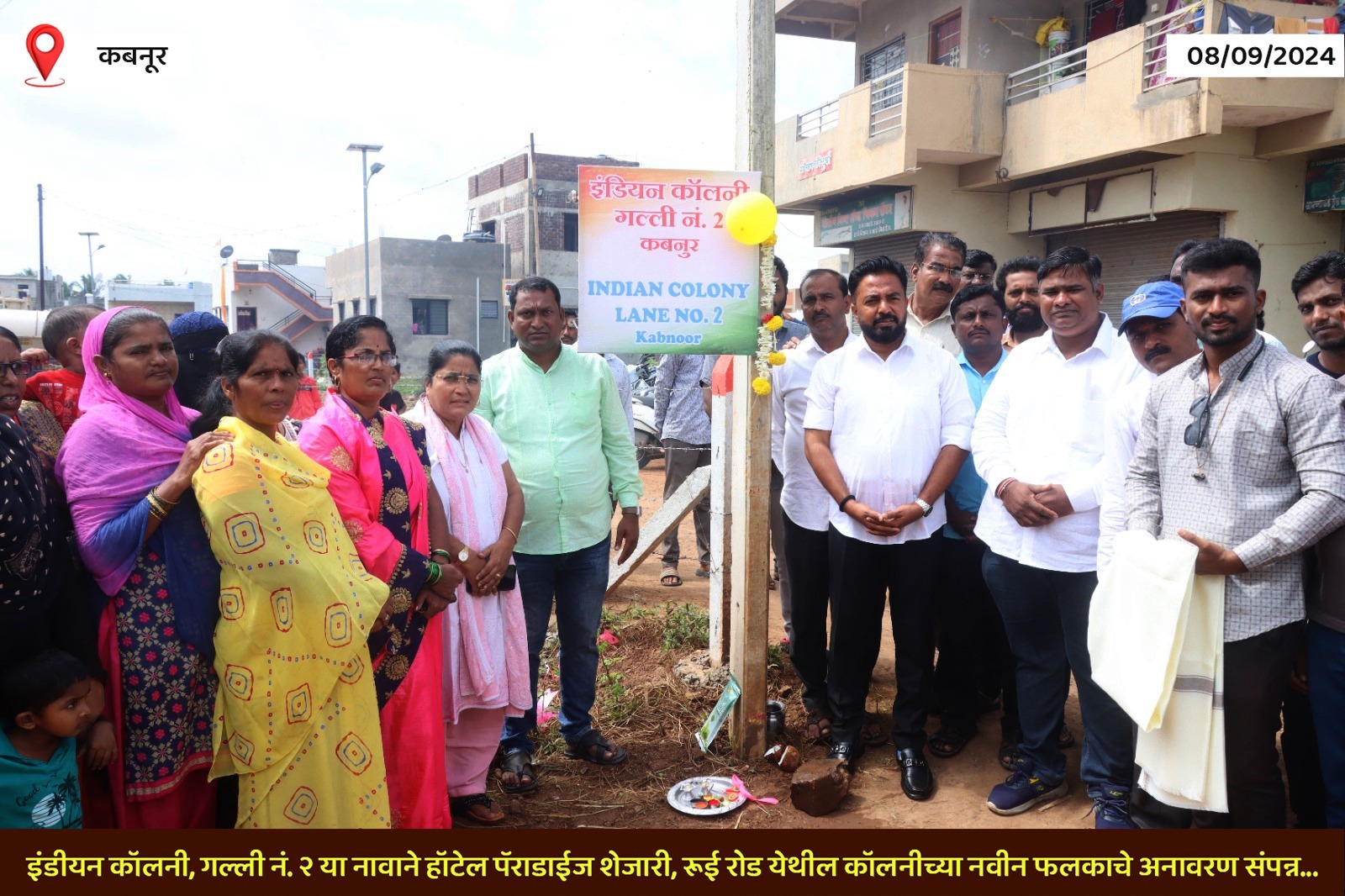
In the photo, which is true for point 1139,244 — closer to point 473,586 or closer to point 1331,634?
point 1331,634

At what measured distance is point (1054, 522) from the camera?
337cm

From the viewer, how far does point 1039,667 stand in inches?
138

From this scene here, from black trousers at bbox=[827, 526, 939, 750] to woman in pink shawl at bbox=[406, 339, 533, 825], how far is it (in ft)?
4.50

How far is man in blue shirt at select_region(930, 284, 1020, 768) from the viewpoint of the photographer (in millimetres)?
4086

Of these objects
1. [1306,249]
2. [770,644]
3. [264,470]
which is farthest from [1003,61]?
[264,470]

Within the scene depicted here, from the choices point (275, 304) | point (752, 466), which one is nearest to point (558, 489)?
point (752, 466)

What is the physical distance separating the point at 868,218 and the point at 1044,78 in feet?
11.7

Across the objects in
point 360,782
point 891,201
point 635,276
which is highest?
point 891,201

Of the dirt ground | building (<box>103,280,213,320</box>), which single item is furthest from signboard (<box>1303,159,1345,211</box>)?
building (<box>103,280,213,320</box>)

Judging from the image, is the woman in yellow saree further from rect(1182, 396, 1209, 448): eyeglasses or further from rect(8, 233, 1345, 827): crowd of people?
rect(1182, 396, 1209, 448): eyeglasses

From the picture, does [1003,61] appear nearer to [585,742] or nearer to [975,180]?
[975,180]

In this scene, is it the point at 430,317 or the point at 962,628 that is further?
the point at 430,317

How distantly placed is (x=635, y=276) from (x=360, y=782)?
215cm

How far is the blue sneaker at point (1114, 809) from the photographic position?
127 inches
